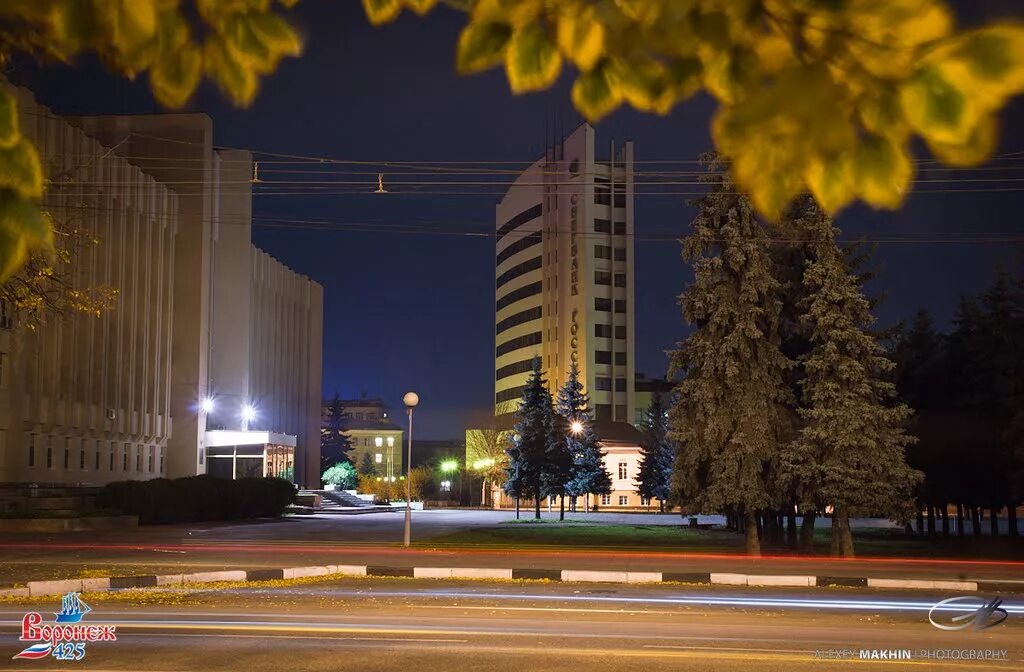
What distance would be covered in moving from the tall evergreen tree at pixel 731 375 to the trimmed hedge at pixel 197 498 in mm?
23037

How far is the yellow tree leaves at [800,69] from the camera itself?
2178 millimetres

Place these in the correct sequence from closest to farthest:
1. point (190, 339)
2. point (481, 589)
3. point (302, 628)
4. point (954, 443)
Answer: point (302, 628) → point (481, 589) → point (954, 443) → point (190, 339)

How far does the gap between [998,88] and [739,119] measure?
512 mm

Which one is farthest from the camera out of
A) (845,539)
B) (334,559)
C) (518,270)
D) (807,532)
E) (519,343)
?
(518,270)

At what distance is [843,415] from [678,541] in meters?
12.0

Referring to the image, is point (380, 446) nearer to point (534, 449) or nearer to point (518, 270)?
point (518, 270)

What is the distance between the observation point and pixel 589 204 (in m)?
114

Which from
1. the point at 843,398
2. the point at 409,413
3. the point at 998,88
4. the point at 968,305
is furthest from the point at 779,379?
the point at 998,88

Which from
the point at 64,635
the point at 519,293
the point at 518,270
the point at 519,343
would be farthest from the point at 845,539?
the point at 518,270

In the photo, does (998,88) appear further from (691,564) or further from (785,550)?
(785,550)

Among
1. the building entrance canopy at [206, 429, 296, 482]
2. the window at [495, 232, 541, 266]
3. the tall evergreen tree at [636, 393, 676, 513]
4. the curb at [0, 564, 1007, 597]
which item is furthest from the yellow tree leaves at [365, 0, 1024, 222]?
the window at [495, 232, 541, 266]

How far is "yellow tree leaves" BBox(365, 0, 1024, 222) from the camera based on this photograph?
7.14 ft

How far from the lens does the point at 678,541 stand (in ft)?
138

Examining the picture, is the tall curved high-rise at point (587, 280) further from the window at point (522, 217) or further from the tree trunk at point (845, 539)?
the tree trunk at point (845, 539)
